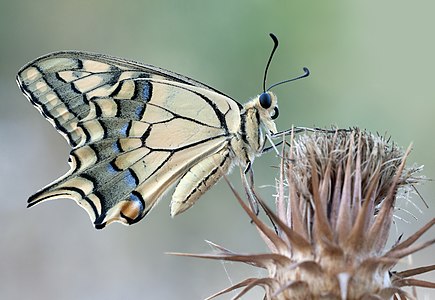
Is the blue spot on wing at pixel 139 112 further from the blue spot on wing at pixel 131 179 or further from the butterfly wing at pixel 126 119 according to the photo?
the blue spot on wing at pixel 131 179

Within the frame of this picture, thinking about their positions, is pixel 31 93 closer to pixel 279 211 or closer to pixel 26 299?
pixel 279 211

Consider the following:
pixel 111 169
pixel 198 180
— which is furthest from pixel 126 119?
pixel 198 180

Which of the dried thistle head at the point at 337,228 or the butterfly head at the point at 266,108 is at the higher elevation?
the butterfly head at the point at 266,108

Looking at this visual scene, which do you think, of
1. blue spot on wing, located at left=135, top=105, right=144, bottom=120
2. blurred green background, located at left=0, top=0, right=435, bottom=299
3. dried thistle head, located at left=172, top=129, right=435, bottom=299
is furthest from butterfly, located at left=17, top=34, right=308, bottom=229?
blurred green background, located at left=0, top=0, right=435, bottom=299

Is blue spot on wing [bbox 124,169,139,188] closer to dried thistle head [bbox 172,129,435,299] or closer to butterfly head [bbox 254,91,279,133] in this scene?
butterfly head [bbox 254,91,279,133]

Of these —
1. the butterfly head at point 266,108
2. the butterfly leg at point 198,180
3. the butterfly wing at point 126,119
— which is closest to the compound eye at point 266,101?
the butterfly head at point 266,108

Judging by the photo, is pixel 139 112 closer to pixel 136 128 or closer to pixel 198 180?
pixel 136 128
